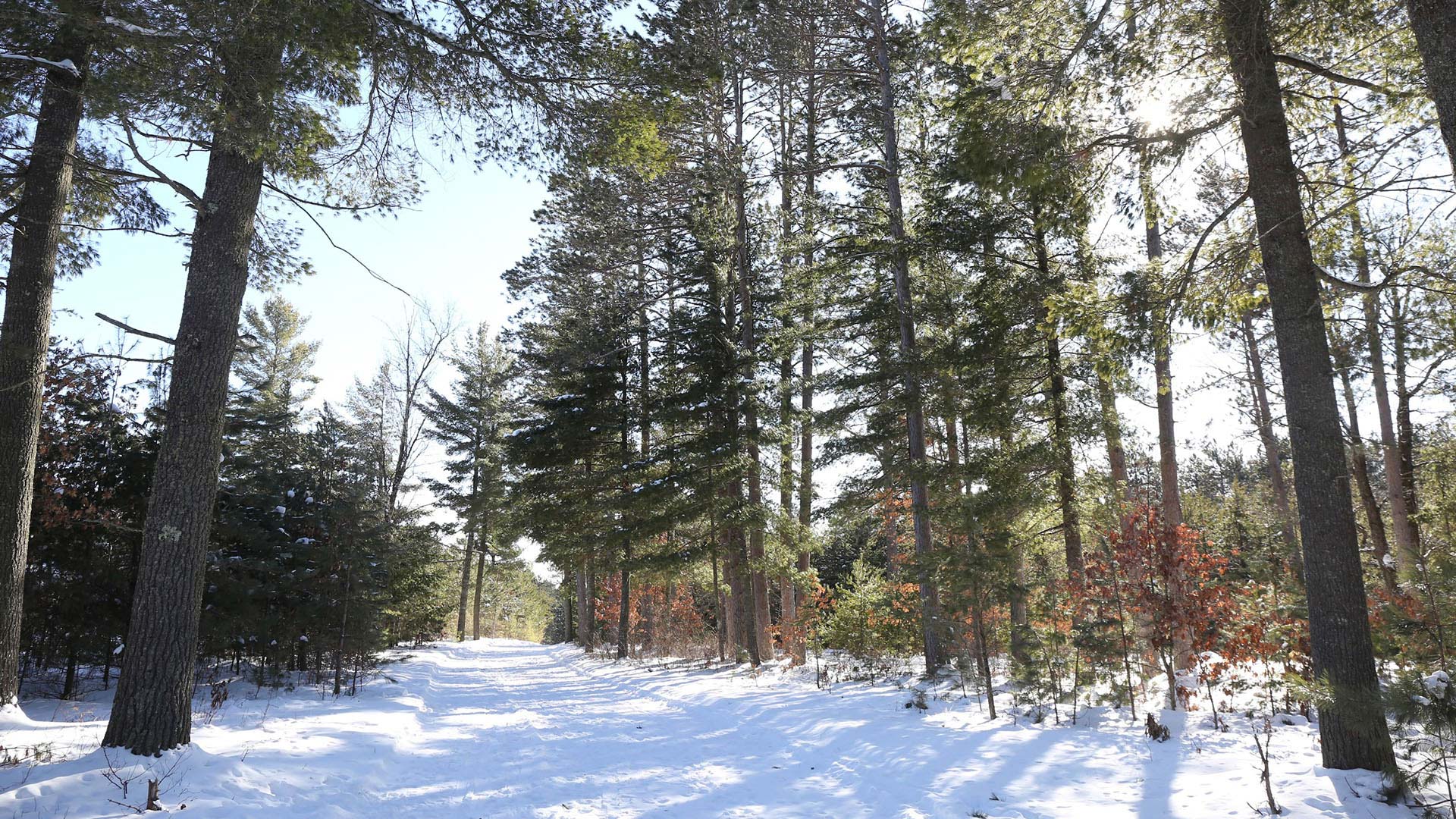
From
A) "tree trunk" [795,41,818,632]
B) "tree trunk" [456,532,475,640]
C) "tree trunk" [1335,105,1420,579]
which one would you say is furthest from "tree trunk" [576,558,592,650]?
"tree trunk" [1335,105,1420,579]

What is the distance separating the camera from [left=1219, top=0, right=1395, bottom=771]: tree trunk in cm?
497

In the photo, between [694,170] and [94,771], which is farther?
[694,170]

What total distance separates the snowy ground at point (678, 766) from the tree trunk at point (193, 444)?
0.51 meters

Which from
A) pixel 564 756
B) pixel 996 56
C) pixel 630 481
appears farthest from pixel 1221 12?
pixel 630 481

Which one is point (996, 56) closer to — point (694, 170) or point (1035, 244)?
point (1035, 244)

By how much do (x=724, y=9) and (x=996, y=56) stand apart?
6211 millimetres

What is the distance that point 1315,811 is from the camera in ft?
13.6

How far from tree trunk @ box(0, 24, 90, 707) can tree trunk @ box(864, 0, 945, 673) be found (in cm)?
1010

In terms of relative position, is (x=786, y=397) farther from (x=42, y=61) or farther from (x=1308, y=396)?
(x=42, y=61)

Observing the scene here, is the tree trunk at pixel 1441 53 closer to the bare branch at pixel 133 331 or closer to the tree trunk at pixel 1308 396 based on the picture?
the tree trunk at pixel 1308 396

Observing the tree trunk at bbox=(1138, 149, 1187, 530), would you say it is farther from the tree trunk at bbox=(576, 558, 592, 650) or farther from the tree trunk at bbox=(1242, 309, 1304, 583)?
the tree trunk at bbox=(576, 558, 592, 650)

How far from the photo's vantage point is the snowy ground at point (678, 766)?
4.57 metres

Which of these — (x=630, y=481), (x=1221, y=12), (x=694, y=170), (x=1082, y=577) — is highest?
(x=694, y=170)

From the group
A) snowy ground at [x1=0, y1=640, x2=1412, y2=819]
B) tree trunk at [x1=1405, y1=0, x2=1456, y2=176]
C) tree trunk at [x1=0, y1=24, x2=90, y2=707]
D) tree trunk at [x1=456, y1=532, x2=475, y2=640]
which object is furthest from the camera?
tree trunk at [x1=456, y1=532, x2=475, y2=640]
